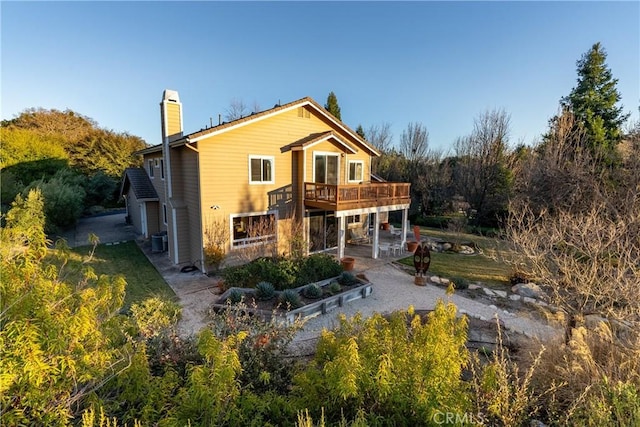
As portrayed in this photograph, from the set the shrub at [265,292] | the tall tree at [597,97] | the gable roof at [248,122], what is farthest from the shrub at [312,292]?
the tall tree at [597,97]

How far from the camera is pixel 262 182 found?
13695 millimetres

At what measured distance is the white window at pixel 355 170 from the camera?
17.2 m

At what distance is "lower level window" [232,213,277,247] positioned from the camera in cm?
1329

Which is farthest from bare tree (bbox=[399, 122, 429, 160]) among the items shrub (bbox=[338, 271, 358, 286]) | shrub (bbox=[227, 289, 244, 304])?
shrub (bbox=[227, 289, 244, 304])

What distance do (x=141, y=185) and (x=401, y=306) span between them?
54.3 ft

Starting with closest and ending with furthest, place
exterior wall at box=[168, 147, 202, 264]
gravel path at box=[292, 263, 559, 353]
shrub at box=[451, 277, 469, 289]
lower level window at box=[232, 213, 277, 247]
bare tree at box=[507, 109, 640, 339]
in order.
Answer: bare tree at box=[507, 109, 640, 339]
gravel path at box=[292, 263, 559, 353]
shrub at box=[451, 277, 469, 289]
exterior wall at box=[168, 147, 202, 264]
lower level window at box=[232, 213, 277, 247]

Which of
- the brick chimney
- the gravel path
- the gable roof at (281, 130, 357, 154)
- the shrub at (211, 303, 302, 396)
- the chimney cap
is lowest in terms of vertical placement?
the gravel path

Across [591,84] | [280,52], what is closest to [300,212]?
[280,52]

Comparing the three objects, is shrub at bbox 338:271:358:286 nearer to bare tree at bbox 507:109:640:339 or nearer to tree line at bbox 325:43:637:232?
bare tree at bbox 507:109:640:339

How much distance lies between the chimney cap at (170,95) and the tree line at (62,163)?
11290 mm

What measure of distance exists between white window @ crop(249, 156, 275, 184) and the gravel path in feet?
20.9

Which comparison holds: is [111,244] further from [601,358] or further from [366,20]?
[601,358]

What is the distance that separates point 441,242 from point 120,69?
63.7 feet

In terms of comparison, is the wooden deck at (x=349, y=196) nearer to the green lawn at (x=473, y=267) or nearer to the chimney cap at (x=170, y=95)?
the green lawn at (x=473, y=267)
